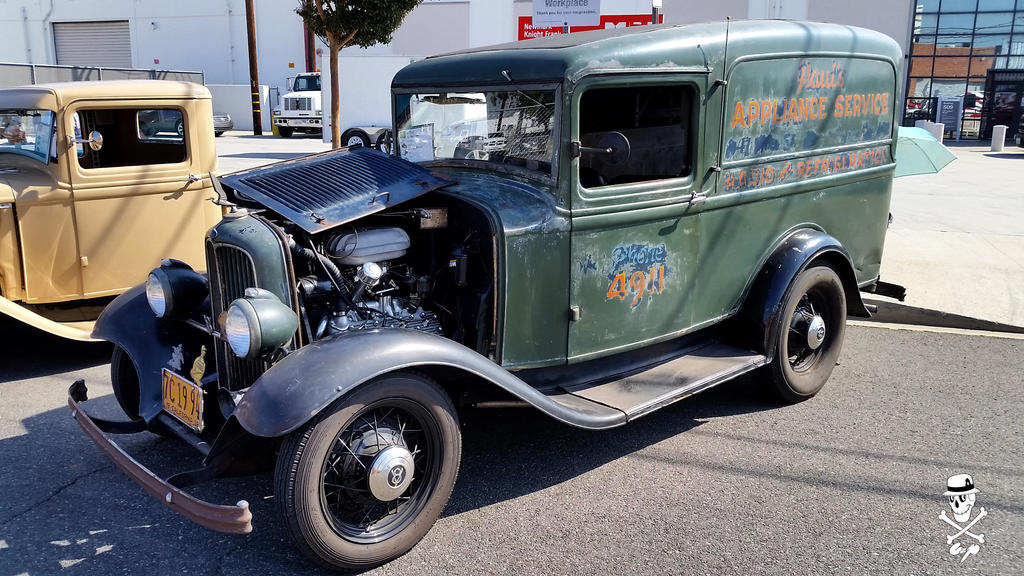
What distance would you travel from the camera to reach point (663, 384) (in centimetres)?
382

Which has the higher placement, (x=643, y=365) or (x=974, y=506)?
(x=643, y=365)

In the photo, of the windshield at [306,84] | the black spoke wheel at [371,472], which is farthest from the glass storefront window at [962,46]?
the black spoke wheel at [371,472]

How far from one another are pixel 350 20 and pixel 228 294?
29.0 feet

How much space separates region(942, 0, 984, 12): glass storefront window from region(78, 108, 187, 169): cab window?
2337 cm

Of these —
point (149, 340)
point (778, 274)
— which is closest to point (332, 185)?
point (149, 340)

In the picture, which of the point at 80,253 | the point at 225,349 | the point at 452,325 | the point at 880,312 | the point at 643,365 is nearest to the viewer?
the point at 225,349

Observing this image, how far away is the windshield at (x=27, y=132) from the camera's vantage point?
A: 5242mm

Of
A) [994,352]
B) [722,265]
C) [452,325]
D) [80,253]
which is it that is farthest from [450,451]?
[994,352]

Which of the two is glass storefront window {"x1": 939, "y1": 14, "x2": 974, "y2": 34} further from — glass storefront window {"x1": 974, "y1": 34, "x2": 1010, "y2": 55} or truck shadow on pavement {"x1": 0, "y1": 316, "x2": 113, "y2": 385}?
truck shadow on pavement {"x1": 0, "y1": 316, "x2": 113, "y2": 385}

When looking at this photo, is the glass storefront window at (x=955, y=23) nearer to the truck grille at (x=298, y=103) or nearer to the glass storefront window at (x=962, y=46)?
the glass storefront window at (x=962, y=46)

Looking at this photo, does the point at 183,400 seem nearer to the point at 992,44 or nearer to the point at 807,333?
the point at 807,333

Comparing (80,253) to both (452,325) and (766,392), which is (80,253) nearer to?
(452,325)

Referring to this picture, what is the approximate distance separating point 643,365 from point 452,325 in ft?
3.55

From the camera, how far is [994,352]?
216 inches
